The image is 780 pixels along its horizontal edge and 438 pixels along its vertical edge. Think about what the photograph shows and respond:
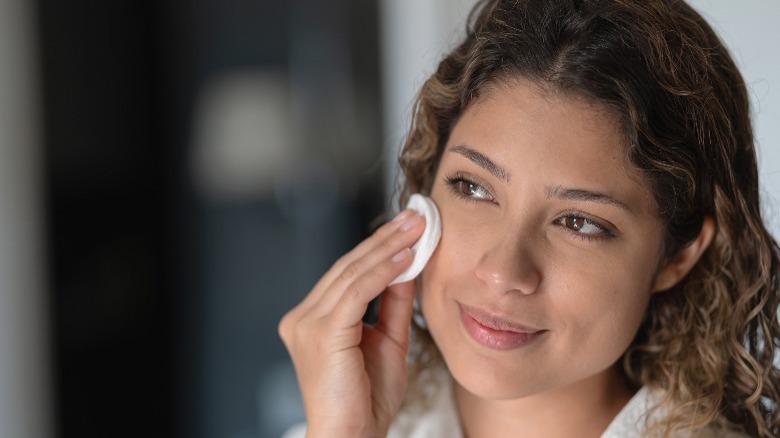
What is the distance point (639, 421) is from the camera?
1188mm

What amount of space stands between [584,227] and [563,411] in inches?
12.2

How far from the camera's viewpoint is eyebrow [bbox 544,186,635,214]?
100cm

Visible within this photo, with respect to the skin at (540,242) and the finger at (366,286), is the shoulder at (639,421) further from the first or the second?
the finger at (366,286)

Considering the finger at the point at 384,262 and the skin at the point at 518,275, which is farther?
the finger at the point at 384,262

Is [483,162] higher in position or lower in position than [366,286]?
higher

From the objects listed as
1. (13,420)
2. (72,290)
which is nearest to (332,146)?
(72,290)

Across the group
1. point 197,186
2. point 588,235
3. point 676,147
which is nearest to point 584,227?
point 588,235

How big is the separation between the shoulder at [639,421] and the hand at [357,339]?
304mm

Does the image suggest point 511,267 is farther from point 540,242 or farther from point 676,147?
point 676,147

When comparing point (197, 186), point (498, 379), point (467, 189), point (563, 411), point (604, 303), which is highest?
point (467, 189)

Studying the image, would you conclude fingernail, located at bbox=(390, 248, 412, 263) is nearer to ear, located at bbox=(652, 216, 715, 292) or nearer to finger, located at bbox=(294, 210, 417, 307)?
finger, located at bbox=(294, 210, 417, 307)

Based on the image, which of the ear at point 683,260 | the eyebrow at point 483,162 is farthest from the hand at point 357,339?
the ear at point 683,260

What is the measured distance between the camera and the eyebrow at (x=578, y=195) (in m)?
1.00

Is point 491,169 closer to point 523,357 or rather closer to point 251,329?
point 523,357
